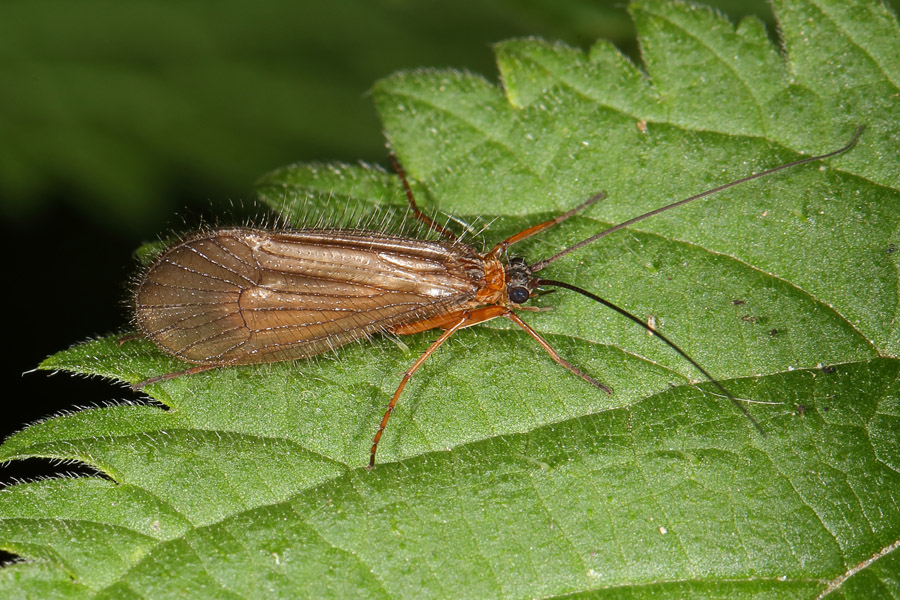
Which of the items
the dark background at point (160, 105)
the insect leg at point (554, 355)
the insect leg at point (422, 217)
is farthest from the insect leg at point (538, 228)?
the dark background at point (160, 105)

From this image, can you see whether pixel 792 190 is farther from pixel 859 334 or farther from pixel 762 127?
pixel 859 334

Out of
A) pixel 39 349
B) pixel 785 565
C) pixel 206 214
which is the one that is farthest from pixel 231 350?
pixel 785 565

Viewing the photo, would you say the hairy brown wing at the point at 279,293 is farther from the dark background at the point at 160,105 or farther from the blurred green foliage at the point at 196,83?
the blurred green foliage at the point at 196,83

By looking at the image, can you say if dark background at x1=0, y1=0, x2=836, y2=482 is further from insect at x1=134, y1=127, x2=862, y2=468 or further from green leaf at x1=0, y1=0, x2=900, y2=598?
insect at x1=134, y1=127, x2=862, y2=468

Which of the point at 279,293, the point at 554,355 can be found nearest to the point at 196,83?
the point at 279,293

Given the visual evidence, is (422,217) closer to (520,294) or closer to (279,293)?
(520,294)

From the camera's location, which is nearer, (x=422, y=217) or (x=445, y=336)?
(x=445, y=336)
